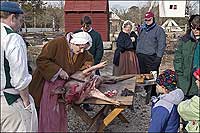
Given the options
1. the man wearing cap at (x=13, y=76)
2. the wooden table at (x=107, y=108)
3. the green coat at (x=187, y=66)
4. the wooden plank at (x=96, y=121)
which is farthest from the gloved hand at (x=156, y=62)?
the man wearing cap at (x=13, y=76)

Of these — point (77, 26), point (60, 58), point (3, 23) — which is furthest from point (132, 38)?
point (77, 26)

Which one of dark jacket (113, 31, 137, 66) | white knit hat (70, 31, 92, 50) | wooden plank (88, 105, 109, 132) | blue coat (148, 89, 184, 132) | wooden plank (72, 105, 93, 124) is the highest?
white knit hat (70, 31, 92, 50)

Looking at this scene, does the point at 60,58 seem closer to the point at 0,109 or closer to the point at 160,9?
the point at 0,109

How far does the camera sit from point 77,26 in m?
19.0

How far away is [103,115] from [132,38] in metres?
2.75

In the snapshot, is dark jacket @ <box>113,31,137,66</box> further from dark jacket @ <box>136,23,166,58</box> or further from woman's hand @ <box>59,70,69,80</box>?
woman's hand @ <box>59,70,69,80</box>

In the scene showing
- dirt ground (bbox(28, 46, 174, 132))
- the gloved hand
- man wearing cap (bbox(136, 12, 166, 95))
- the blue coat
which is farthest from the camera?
the gloved hand

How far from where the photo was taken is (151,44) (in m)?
6.41

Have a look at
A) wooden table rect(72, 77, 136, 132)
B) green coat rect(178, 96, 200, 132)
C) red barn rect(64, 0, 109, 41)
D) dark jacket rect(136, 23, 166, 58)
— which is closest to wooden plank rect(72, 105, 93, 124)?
wooden table rect(72, 77, 136, 132)

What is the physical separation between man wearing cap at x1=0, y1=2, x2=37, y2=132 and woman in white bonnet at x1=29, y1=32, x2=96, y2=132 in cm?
93

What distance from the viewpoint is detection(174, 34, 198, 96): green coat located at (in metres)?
4.16

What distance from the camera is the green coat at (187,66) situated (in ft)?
13.7

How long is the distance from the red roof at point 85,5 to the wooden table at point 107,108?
13.8 metres

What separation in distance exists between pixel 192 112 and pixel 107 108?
1.85 meters
